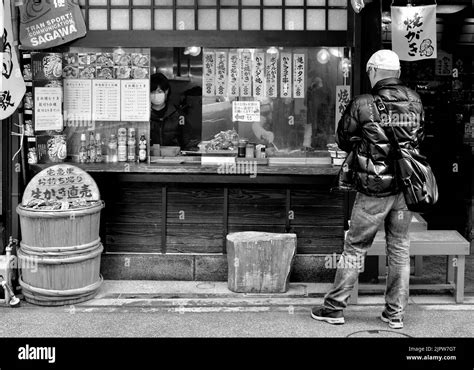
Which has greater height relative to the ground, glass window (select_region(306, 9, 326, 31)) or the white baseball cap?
glass window (select_region(306, 9, 326, 31))

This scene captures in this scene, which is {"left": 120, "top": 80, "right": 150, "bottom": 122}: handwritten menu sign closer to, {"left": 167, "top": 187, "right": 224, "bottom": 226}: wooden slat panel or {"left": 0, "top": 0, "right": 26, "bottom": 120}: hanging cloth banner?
{"left": 167, "top": 187, "right": 224, "bottom": 226}: wooden slat panel

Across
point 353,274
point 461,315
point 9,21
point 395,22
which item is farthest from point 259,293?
point 9,21

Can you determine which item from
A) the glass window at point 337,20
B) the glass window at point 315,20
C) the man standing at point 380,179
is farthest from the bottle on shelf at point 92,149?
the man standing at point 380,179

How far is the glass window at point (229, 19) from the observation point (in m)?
9.65

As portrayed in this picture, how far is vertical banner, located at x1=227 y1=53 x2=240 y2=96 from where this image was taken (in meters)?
10.7

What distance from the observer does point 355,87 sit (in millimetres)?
9422

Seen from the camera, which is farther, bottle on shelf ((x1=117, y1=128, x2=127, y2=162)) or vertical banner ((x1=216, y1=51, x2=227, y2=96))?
vertical banner ((x1=216, y1=51, x2=227, y2=96))

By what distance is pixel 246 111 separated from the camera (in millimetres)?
10719

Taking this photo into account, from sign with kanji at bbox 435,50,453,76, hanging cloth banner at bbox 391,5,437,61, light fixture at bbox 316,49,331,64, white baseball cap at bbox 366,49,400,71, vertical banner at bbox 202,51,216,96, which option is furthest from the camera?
sign with kanji at bbox 435,50,453,76

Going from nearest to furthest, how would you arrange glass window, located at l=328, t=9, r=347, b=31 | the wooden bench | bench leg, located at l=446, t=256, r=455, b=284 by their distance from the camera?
the wooden bench, bench leg, located at l=446, t=256, r=455, b=284, glass window, located at l=328, t=9, r=347, b=31

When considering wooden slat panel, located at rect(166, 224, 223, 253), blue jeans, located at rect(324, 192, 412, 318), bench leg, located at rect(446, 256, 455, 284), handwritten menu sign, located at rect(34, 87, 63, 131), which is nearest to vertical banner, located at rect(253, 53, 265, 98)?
wooden slat panel, located at rect(166, 224, 223, 253)

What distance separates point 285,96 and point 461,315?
407 centimetres

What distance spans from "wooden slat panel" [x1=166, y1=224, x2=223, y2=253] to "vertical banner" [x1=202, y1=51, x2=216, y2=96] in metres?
2.20

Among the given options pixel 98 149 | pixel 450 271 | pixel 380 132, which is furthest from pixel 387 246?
pixel 98 149
